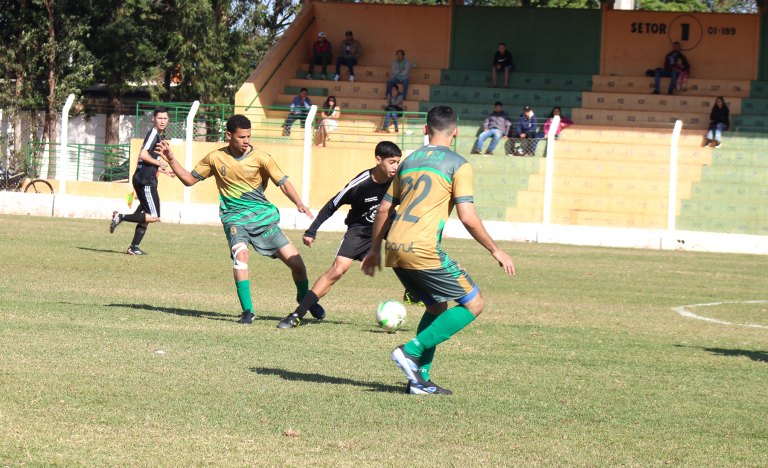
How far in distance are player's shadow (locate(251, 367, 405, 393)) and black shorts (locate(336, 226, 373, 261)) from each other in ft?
9.66

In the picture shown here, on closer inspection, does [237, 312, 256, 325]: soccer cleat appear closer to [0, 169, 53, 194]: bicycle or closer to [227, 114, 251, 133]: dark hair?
[227, 114, 251, 133]: dark hair

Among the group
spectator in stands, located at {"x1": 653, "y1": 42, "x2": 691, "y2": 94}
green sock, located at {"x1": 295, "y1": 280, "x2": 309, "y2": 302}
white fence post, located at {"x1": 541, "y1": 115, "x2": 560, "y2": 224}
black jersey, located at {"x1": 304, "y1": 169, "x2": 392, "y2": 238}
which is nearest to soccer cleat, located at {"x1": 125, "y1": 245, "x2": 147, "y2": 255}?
green sock, located at {"x1": 295, "y1": 280, "x2": 309, "y2": 302}

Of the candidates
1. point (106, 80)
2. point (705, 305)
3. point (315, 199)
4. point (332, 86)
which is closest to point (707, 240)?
point (315, 199)

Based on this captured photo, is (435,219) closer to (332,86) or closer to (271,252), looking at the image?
(271,252)

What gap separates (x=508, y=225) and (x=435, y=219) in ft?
62.6

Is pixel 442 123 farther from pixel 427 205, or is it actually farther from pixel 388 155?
pixel 388 155

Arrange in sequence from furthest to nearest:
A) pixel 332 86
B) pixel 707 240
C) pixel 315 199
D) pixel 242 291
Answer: pixel 332 86 < pixel 315 199 < pixel 707 240 < pixel 242 291

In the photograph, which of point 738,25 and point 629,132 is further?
point 738,25

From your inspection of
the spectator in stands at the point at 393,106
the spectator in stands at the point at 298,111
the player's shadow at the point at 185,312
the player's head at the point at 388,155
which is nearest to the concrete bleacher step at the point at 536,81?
the spectator in stands at the point at 393,106

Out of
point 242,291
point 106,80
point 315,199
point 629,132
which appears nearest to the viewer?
point 242,291

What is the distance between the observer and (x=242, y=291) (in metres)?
10.7

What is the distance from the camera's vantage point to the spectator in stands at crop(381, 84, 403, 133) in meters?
31.0

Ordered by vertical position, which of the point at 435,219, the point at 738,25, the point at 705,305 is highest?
the point at 738,25

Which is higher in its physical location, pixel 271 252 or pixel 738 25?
pixel 738 25
